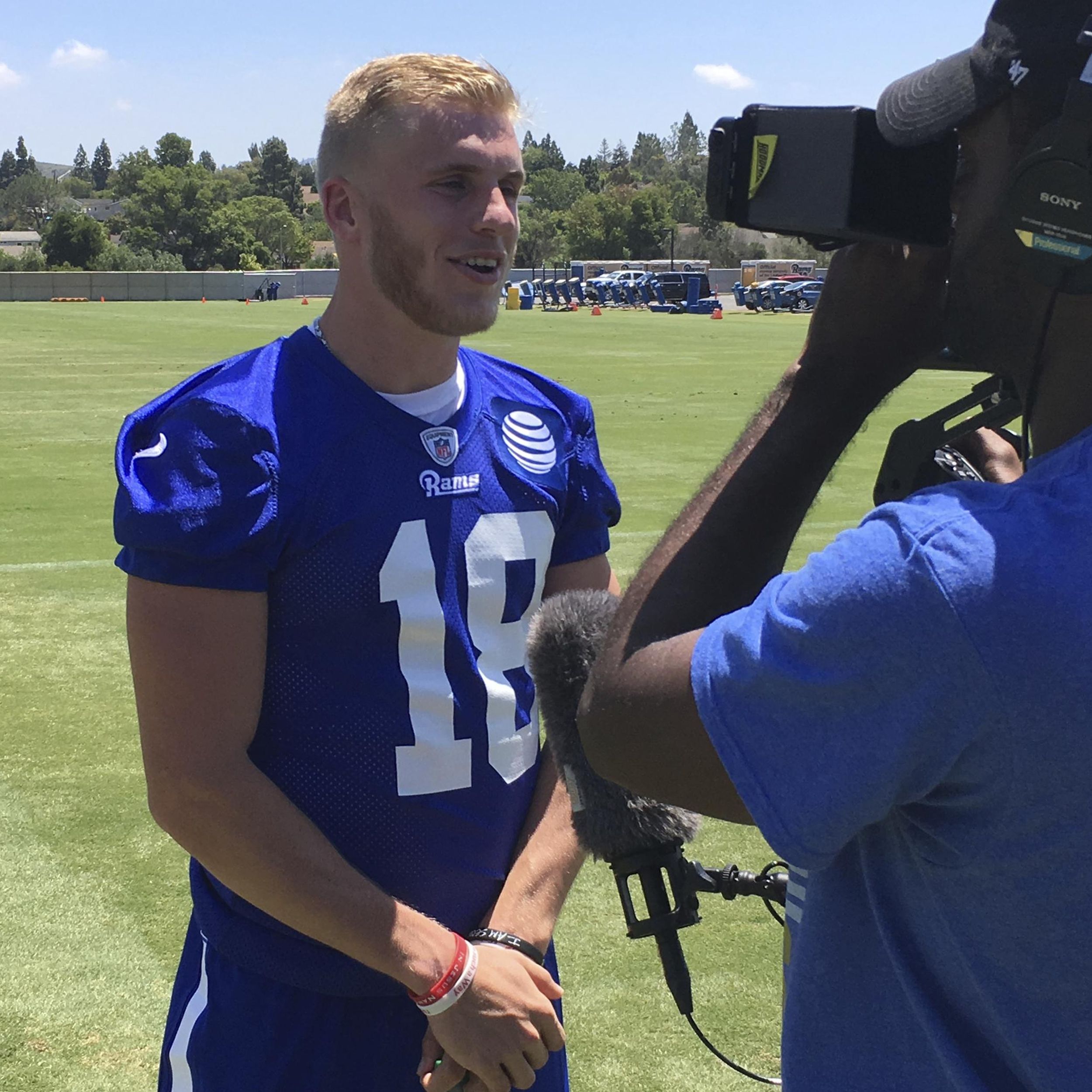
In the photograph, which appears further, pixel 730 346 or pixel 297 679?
pixel 730 346

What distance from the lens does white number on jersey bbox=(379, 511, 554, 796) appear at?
2.24 meters

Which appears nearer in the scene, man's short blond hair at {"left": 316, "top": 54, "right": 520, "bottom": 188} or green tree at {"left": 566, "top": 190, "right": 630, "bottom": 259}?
man's short blond hair at {"left": 316, "top": 54, "right": 520, "bottom": 188}

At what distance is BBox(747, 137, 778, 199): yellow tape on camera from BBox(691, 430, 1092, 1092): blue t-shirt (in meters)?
0.44

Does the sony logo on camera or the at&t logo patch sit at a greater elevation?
the sony logo on camera

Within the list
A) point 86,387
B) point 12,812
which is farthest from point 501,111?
point 86,387

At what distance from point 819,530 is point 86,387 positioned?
42.8 ft

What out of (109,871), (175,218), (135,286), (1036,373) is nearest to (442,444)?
(1036,373)

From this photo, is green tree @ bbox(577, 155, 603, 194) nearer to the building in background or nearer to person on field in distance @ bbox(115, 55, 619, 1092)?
the building in background

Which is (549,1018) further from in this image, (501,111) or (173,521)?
(501,111)

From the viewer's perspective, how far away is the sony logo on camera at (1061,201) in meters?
1.25

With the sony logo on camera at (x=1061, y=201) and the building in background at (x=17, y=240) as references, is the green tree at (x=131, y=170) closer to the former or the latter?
the building in background at (x=17, y=240)

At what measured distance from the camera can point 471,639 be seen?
232cm

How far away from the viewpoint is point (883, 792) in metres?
1.23

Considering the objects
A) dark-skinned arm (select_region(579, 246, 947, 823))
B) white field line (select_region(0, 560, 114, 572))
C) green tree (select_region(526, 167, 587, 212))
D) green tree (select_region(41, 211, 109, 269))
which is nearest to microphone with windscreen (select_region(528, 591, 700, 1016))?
dark-skinned arm (select_region(579, 246, 947, 823))
